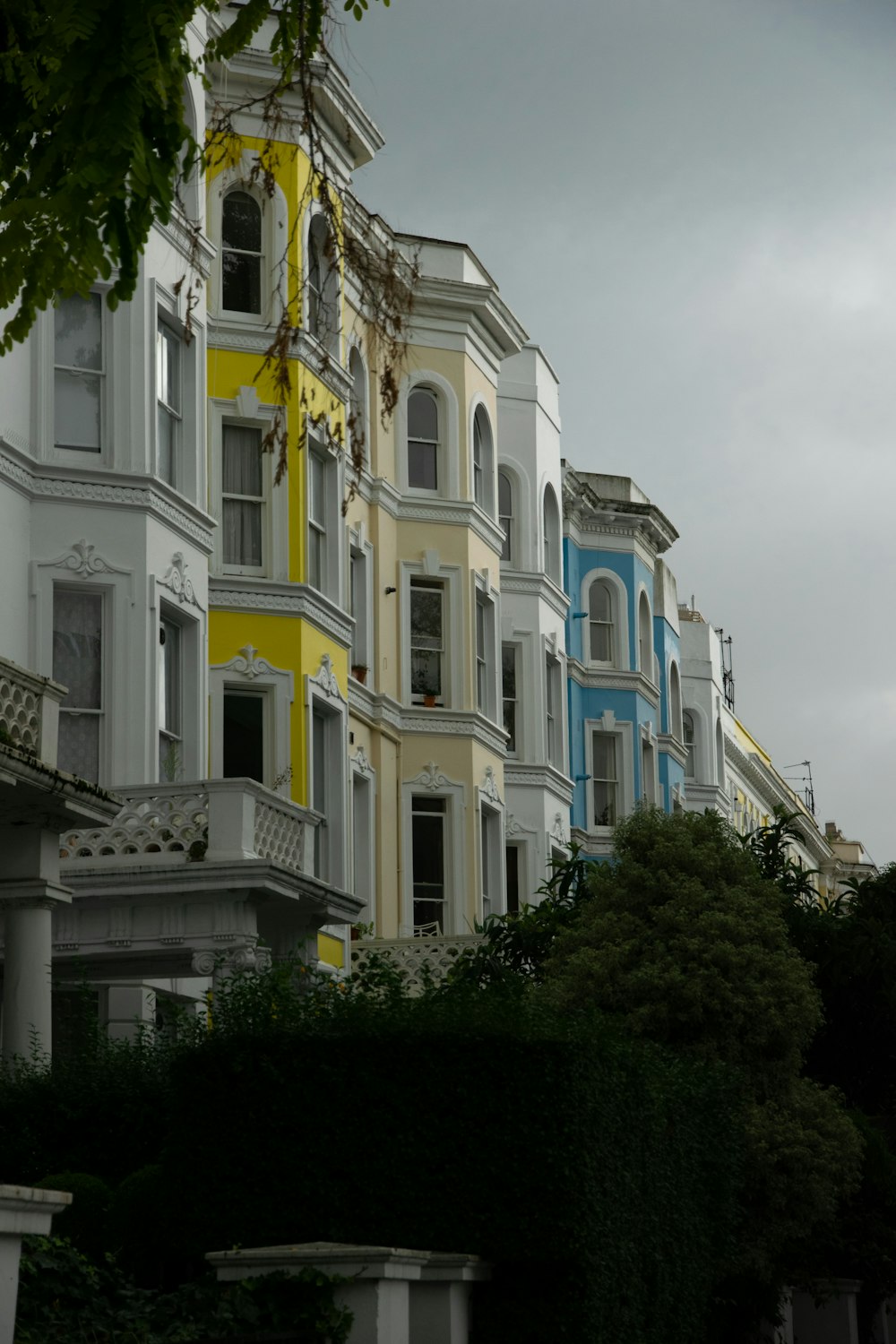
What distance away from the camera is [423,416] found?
117ft

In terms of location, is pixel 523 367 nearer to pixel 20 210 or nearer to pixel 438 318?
pixel 438 318

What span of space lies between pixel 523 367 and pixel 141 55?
34431mm

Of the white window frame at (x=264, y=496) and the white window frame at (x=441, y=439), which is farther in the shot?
the white window frame at (x=441, y=439)

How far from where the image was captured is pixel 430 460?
35.6 m

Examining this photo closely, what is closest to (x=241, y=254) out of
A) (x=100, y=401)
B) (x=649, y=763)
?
(x=100, y=401)

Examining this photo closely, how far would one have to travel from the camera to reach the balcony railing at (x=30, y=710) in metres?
17.2

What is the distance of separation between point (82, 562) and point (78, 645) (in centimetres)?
91

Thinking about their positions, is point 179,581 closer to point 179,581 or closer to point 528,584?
point 179,581

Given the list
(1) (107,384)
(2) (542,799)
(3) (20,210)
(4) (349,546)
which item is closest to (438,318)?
(4) (349,546)

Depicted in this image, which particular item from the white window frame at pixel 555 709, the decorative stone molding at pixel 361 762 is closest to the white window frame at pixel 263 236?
the decorative stone molding at pixel 361 762

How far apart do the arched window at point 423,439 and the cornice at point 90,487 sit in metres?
11.6

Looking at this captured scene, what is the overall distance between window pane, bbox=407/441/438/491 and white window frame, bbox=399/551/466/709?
1367mm

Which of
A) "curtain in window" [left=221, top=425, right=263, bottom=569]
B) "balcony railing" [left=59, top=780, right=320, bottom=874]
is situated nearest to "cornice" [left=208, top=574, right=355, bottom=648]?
"curtain in window" [left=221, top=425, right=263, bottom=569]

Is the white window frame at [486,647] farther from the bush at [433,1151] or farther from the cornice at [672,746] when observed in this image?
the bush at [433,1151]
